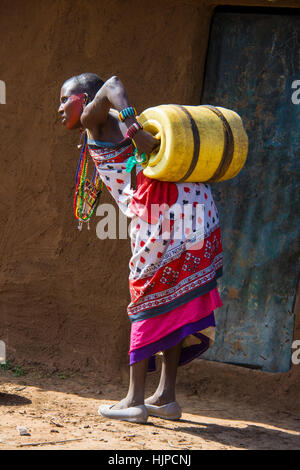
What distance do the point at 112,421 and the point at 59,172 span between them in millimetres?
1835

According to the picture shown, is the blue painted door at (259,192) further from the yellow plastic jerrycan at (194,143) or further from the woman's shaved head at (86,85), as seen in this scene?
the woman's shaved head at (86,85)

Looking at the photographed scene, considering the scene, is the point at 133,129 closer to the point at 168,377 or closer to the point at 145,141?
the point at 145,141

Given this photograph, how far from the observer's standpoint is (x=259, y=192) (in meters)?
4.74

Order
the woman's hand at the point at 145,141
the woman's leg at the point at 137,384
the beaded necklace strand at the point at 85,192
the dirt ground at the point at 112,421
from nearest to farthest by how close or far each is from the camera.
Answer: the dirt ground at the point at 112,421, the woman's hand at the point at 145,141, the woman's leg at the point at 137,384, the beaded necklace strand at the point at 85,192

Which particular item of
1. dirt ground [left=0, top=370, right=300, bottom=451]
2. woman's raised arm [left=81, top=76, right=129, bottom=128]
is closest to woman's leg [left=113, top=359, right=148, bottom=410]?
dirt ground [left=0, top=370, right=300, bottom=451]

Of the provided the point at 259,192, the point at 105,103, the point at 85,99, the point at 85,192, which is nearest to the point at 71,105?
the point at 85,99

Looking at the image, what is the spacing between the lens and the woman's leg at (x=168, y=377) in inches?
155

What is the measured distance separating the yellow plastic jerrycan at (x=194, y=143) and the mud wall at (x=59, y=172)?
1072 mm

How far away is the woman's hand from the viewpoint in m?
3.60

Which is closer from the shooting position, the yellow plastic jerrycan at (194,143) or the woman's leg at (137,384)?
the yellow plastic jerrycan at (194,143)

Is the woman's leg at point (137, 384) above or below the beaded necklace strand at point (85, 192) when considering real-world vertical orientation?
below

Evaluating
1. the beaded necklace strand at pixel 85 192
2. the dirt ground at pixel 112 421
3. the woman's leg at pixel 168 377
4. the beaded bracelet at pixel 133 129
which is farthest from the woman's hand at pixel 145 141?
the dirt ground at pixel 112 421

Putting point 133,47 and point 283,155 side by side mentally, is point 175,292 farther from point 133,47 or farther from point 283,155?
point 133,47

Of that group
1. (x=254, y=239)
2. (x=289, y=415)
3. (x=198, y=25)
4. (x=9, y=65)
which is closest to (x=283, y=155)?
(x=254, y=239)
